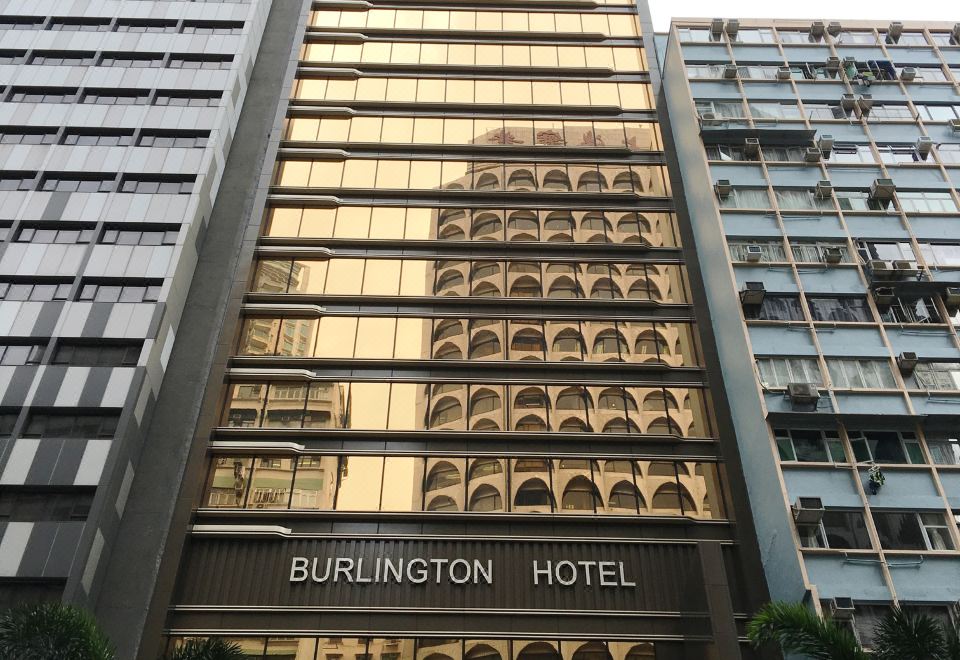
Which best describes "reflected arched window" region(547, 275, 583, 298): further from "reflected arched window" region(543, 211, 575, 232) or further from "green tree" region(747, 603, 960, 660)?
"green tree" region(747, 603, 960, 660)

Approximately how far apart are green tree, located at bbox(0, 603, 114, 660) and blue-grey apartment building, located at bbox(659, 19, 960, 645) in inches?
819

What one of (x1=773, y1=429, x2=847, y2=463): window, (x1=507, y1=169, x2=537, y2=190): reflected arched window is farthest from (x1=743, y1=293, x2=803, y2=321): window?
(x1=507, y1=169, x2=537, y2=190): reflected arched window

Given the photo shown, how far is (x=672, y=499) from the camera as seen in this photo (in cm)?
2991

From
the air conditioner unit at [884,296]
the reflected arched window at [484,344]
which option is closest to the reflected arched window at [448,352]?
the reflected arched window at [484,344]

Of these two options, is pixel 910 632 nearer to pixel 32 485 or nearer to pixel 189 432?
pixel 189 432

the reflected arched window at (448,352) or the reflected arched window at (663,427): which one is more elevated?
the reflected arched window at (448,352)

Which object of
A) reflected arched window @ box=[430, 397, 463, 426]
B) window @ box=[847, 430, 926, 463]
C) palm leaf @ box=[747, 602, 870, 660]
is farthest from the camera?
reflected arched window @ box=[430, 397, 463, 426]

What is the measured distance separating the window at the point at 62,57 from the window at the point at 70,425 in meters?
23.4

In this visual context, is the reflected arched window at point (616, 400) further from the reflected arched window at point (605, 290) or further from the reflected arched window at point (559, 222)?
the reflected arched window at point (559, 222)

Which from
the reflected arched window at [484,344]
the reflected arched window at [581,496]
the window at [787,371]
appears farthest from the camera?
the reflected arched window at [484,344]

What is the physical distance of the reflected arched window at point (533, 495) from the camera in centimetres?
2966

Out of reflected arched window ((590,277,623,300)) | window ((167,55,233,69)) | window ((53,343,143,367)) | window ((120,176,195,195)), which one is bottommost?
window ((53,343,143,367))

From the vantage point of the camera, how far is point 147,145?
131 feet

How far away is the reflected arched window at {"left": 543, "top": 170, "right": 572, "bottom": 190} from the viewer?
39188 millimetres
